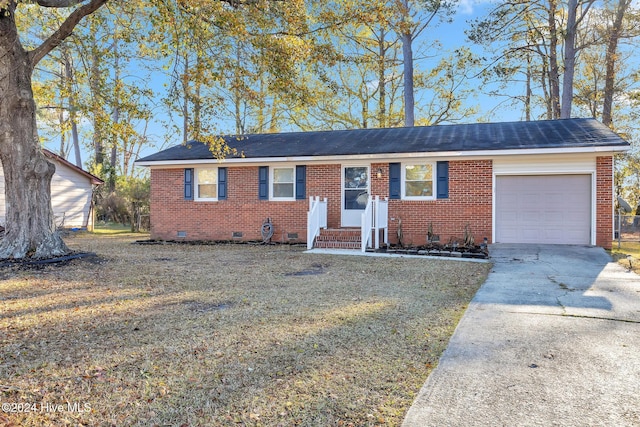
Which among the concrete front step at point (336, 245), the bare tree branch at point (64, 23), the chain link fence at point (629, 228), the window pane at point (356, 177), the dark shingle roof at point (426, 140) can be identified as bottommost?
the concrete front step at point (336, 245)

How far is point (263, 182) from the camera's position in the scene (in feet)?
43.9

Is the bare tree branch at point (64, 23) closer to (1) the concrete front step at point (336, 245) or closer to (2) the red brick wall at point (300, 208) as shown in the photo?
(2) the red brick wall at point (300, 208)

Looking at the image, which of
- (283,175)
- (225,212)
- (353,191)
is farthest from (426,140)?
(225,212)

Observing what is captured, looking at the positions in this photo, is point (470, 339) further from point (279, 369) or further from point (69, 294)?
point (69, 294)

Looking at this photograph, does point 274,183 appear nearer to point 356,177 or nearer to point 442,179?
point 356,177

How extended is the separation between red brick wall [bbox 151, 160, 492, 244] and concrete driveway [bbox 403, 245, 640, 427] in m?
5.38

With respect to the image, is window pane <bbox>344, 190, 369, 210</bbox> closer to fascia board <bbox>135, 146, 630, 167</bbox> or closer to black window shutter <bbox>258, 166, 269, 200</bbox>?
fascia board <bbox>135, 146, 630, 167</bbox>

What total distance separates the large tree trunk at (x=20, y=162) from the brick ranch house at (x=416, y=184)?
5.28 metres

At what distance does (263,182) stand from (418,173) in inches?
191

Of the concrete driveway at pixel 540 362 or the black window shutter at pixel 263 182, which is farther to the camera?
the black window shutter at pixel 263 182

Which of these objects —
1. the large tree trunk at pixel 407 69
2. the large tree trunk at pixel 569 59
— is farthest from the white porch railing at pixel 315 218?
the large tree trunk at pixel 569 59

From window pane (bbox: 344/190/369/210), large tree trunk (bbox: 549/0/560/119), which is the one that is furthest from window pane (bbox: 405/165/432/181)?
large tree trunk (bbox: 549/0/560/119)

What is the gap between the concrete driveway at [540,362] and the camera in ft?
8.16

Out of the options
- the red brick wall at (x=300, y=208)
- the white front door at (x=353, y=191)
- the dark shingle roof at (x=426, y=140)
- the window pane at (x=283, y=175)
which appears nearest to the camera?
the dark shingle roof at (x=426, y=140)
